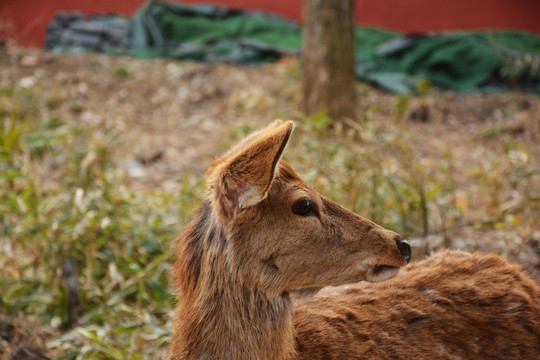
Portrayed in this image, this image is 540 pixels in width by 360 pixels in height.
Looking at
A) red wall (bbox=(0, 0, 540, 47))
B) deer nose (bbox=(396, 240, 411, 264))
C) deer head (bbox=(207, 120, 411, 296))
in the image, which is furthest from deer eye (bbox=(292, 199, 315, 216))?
red wall (bbox=(0, 0, 540, 47))

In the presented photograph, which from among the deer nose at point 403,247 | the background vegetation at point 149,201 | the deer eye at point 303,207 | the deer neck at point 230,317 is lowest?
the background vegetation at point 149,201


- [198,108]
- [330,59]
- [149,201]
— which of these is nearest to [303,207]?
[149,201]

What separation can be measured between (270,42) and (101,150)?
5002mm

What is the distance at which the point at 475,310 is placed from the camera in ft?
7.70

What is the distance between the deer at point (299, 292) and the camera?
6.94 feet

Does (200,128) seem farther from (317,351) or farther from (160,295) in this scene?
(317,351)

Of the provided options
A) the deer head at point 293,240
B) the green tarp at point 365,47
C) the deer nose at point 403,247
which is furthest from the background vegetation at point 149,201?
the deer nose at point 403,247

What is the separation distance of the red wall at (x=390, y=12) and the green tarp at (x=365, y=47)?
427 millimetres

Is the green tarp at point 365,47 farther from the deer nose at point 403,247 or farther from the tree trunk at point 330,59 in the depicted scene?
the deer nose at point 403,247

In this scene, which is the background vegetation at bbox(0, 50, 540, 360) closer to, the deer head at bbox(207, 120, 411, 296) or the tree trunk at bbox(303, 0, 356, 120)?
the tree trunk at bbox(303, 0, 356, 120)

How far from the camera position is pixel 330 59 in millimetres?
6277

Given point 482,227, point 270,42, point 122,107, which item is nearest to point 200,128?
point 122,107

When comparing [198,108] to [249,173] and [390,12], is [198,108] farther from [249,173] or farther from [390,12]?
[249,173]

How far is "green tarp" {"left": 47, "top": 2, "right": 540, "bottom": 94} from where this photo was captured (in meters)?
8.08
